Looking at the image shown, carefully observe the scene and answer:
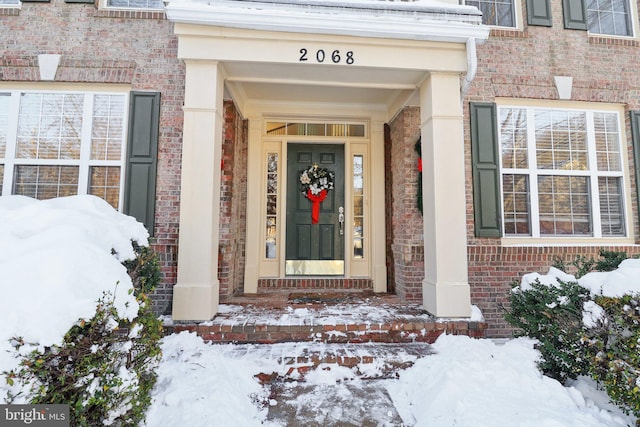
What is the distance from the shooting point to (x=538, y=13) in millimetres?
4508

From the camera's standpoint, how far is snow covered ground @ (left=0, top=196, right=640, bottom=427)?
5.24 ft

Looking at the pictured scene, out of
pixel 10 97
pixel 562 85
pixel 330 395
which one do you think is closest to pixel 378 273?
pixel 330 395

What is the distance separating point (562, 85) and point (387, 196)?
2.76m

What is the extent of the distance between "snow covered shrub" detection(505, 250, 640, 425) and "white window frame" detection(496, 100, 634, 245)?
185cm

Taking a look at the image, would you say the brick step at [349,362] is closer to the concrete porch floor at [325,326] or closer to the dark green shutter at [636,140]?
the concrete porch floor at [325,326]

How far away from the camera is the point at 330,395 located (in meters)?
2.49

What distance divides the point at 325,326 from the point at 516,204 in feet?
10.3

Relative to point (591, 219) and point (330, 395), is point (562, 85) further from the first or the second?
point (330, 395)

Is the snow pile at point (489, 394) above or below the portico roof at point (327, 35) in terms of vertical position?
below

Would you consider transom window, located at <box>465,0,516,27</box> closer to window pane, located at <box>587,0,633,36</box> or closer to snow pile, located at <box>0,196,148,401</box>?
window pane, located at <box>587,0,633,36</box>

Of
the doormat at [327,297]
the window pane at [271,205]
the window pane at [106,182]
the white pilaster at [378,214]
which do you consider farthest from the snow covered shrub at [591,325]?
the window pane at [106,182]

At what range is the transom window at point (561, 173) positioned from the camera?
4445 mm

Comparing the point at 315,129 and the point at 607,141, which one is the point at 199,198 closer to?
the point at 315,129

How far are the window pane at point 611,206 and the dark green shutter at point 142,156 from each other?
5969mm
